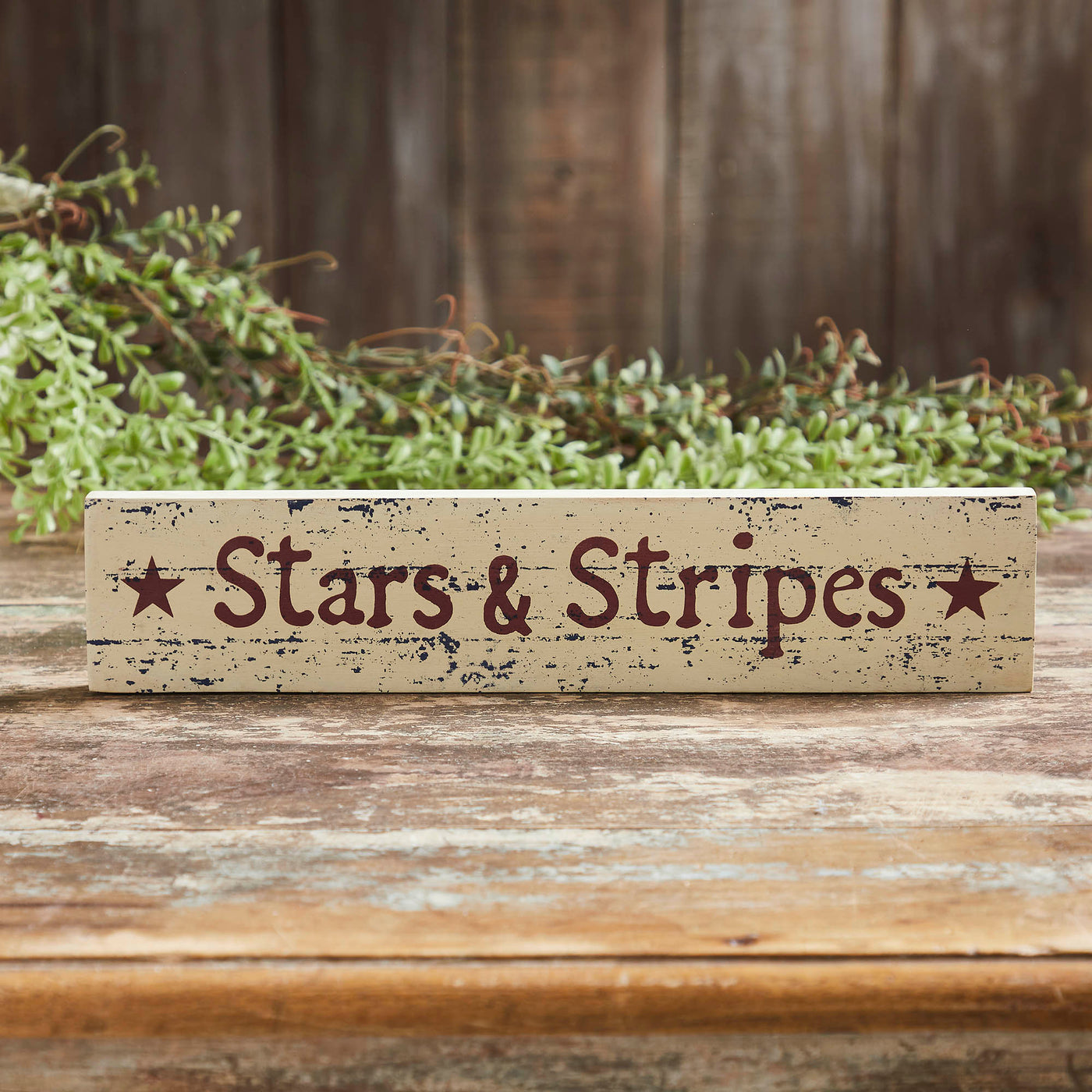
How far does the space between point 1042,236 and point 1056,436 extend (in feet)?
1.60

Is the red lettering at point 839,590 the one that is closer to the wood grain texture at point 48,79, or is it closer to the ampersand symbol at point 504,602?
the ampersand symbol at point 504,602

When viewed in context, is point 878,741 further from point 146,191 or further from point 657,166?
point 146,191

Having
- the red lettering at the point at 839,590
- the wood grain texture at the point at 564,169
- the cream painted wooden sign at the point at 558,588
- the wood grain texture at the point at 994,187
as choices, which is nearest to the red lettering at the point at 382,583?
the cream painted wooden sign at the point at 558,588

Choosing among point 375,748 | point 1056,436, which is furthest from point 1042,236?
point 375,748

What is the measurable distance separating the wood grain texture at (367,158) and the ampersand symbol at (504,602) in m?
0.96

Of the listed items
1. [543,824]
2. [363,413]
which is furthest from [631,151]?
[543,824]

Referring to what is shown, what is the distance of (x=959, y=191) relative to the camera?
4.53ft

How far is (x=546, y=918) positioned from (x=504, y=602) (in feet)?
0.75

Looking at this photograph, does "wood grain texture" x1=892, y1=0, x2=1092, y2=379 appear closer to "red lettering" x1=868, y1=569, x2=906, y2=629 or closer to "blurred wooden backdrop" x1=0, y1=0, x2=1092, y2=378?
"blurred wooden backdrop" x1=0, y1=0, x2=1092, y2=378

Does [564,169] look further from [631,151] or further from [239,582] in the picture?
[239,582]

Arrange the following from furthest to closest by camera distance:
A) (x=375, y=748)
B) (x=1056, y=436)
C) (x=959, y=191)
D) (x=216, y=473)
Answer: (x=959, y=191)
(x=1056, y=436)
(x=216, y=473)
(x=375, y=748)

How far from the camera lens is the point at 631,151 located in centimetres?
138

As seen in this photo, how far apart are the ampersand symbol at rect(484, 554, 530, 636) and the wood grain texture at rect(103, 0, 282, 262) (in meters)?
1.05

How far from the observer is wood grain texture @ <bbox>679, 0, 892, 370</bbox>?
1.35 m
